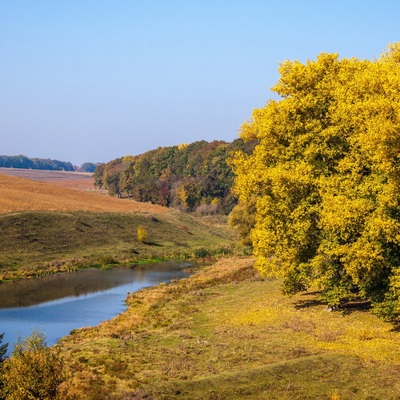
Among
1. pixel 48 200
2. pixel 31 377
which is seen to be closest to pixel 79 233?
pixel 48 200

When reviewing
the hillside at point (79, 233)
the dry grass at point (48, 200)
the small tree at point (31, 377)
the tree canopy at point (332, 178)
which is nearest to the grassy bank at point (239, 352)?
the small tree at point (31, 377)

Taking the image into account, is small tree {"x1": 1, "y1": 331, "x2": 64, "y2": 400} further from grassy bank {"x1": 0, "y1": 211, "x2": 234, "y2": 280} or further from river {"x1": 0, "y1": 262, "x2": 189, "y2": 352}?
grassy bank {"x1": 0, "y1": 211, "x2": 234, "y2": 280}

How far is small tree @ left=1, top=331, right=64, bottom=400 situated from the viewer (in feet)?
66.8

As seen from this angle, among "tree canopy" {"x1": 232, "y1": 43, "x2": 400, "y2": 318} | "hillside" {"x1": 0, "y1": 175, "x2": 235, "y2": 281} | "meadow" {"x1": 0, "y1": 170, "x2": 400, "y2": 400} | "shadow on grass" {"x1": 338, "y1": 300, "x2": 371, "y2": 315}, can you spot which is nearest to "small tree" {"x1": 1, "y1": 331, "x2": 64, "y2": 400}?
"meadow" {"x1": 0, "y1": 170, "x2": 400, "y2": 400}

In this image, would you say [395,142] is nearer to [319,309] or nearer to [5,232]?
[319,309]

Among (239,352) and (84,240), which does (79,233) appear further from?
(239,352)

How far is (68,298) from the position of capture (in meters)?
58.3

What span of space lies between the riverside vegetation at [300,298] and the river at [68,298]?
12.5ft

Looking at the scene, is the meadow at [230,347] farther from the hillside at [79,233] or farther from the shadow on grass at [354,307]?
the hillside at [79,233]

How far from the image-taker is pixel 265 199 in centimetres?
3931

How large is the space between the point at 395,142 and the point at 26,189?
377ft

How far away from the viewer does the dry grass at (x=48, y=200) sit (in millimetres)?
103875

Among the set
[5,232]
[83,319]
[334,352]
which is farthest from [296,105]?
[5,232]

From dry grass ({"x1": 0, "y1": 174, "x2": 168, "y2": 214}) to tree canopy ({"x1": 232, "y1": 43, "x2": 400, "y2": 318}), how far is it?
6675 cm
